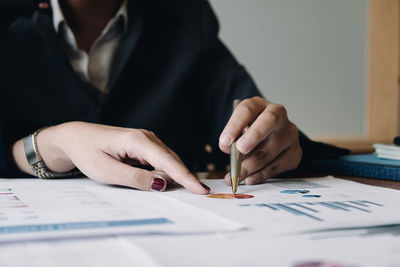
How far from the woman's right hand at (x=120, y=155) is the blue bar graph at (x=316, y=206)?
0.12m

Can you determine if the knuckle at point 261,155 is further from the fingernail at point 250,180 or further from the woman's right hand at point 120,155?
the woman's right hand at point 120,155

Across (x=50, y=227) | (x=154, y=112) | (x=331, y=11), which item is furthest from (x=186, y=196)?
(x=331, y=11)

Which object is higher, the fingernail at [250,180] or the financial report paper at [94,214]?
the financial report paper at [94,214]

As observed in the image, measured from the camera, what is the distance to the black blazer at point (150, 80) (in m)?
0.96

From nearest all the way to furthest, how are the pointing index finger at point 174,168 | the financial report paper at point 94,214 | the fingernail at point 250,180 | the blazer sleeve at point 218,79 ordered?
the financial report paper at point 94,214, the pointing index finger at point 174,168, the fingernail at point 250,180, the blazer sleeve at point 218,79

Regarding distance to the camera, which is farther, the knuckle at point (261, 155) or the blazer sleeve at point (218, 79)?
the blazer sleeve at point (218, 79)

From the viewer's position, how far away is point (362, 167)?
75 centimetres

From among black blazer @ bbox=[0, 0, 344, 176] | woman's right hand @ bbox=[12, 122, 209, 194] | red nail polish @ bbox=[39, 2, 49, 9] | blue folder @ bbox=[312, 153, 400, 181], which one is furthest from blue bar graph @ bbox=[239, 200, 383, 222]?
red nail polish @ bbox=[39, 2, 49, 9]

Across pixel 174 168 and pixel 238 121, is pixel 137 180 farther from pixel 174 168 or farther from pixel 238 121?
pixel 238 121

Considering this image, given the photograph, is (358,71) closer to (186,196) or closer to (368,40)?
(368,40)

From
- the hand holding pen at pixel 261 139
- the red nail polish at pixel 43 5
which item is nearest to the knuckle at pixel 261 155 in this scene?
the hand holding pen at pixel 261 139

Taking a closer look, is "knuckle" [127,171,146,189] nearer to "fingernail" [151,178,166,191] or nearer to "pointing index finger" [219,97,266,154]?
"fingernail" [151,178,166,191]

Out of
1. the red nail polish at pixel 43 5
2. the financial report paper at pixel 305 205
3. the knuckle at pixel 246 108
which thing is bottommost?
the financial report paper at pixel 305 205

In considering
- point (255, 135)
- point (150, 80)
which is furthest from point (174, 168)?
point (150, 80)
